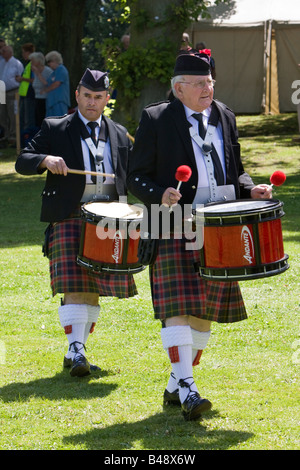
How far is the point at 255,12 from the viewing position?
70.6ft

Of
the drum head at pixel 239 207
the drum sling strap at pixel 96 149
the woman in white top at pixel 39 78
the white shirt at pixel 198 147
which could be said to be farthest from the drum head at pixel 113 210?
the woman in white top at pixel 39 78

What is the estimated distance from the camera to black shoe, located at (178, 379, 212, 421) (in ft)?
15.7

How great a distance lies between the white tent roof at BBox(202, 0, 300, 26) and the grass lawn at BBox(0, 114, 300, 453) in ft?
42.7

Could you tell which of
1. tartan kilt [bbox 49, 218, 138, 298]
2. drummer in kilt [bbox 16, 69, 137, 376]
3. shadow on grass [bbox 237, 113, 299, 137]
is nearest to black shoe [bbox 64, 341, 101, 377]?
drummer in kilt [bbox 16, 69, 137, 376]

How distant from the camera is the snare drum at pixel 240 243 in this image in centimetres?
457

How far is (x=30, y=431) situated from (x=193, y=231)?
53.2 inches

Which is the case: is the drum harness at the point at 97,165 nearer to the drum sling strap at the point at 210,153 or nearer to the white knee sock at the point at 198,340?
the drum sling strap at the point at 210,153

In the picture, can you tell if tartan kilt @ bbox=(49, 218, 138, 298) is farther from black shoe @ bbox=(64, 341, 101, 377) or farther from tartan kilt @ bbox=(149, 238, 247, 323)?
tartan kilt @ bbox=(149, 238, 247, 323)

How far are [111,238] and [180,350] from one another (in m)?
0.92

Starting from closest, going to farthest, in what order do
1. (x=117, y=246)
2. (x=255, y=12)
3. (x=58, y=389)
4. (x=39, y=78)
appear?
(x=117, y=246) < (x=58, y=389) < (x=39, y=78) < (x=255, y=12)

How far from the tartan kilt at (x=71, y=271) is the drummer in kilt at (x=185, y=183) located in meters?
0.88

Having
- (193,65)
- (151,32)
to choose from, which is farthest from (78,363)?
(151,32)

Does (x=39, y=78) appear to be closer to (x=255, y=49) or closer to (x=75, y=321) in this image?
(x=255, y=49)
